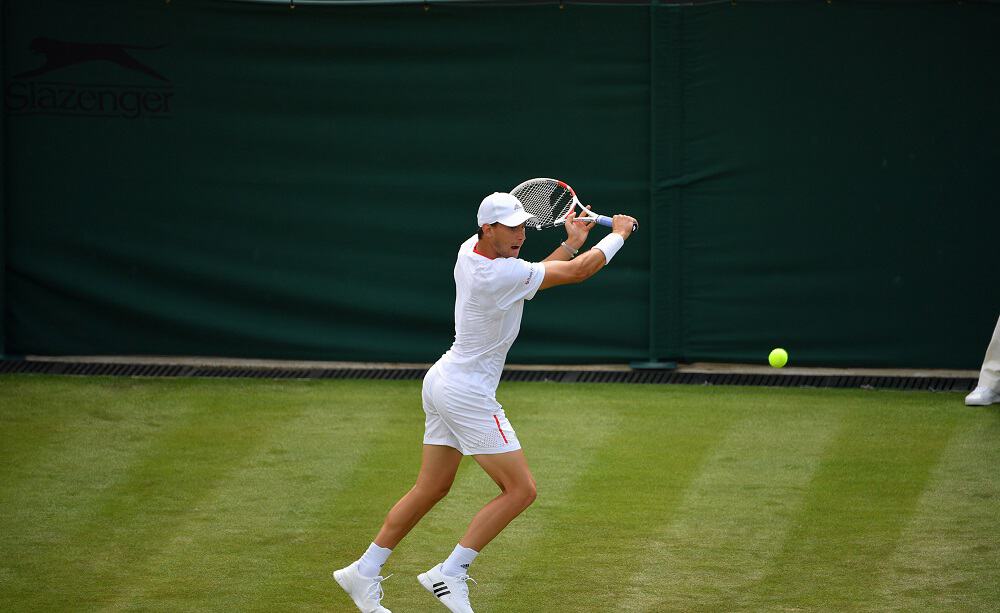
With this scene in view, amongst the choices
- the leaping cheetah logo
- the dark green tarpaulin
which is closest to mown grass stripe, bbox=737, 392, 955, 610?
the dark green tarpaulin

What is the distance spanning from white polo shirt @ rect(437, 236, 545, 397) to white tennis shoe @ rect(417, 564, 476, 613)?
0.76 m

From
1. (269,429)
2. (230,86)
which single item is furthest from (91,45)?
(269,429)

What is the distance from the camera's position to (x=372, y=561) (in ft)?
19.4

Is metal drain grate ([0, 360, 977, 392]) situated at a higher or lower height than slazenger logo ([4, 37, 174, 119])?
lower

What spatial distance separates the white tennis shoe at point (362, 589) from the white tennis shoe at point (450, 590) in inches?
8.9

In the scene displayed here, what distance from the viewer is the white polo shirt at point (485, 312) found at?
5.77 meters

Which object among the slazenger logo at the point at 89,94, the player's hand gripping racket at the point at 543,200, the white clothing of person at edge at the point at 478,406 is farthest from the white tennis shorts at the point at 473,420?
the slazenger logo at the point at 89,94

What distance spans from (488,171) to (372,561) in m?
4.93

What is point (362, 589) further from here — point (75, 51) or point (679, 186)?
point (75, 51)

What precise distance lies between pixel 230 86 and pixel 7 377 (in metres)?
2.65

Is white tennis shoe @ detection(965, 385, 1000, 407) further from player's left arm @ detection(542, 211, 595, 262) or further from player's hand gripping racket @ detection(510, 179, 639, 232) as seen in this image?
player's left arm @ detection(542, 211, 595, 262)

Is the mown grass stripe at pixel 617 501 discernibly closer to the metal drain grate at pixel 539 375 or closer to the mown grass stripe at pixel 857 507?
the metal drain grate at pixel 539 375

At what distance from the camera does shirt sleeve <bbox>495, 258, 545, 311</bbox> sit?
5.74m

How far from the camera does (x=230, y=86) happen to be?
10477 millimetres
